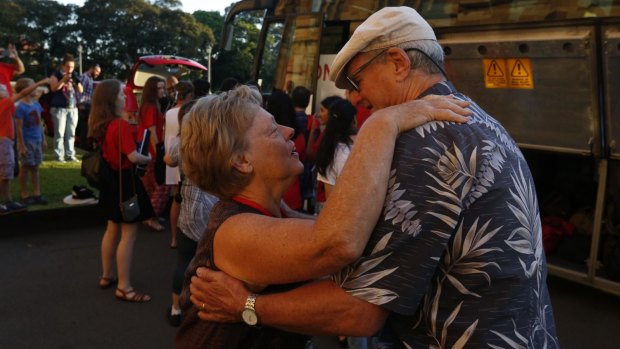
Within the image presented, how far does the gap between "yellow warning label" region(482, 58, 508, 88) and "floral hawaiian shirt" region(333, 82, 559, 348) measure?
430 cm

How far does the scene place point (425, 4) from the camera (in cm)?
607

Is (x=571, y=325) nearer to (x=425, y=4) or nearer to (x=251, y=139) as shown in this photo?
(x=425, y=4)

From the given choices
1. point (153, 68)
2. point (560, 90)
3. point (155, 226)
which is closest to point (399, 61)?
point (560, 90)

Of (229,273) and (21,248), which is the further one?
(21,248)

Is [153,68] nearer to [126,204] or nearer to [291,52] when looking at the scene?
[291,52]

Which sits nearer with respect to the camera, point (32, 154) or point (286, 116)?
point (286, 116)

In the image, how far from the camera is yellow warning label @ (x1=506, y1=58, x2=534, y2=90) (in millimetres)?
5145

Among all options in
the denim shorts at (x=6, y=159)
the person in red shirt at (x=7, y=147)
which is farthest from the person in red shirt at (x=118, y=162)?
the denim shorts at (x=6, y=159)

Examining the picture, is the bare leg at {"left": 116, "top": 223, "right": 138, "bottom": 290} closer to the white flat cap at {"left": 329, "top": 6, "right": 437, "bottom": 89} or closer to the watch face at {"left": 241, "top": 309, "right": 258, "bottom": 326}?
the watch face at {"left": 241, "top": 309, "right": 258, "bottom": 326}

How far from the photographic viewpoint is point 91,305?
509 centimetres

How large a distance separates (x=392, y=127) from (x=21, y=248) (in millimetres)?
6666

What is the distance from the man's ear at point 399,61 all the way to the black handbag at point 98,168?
411cm

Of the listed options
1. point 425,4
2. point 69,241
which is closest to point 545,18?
point 425,4

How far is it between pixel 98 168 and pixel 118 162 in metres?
0.21
